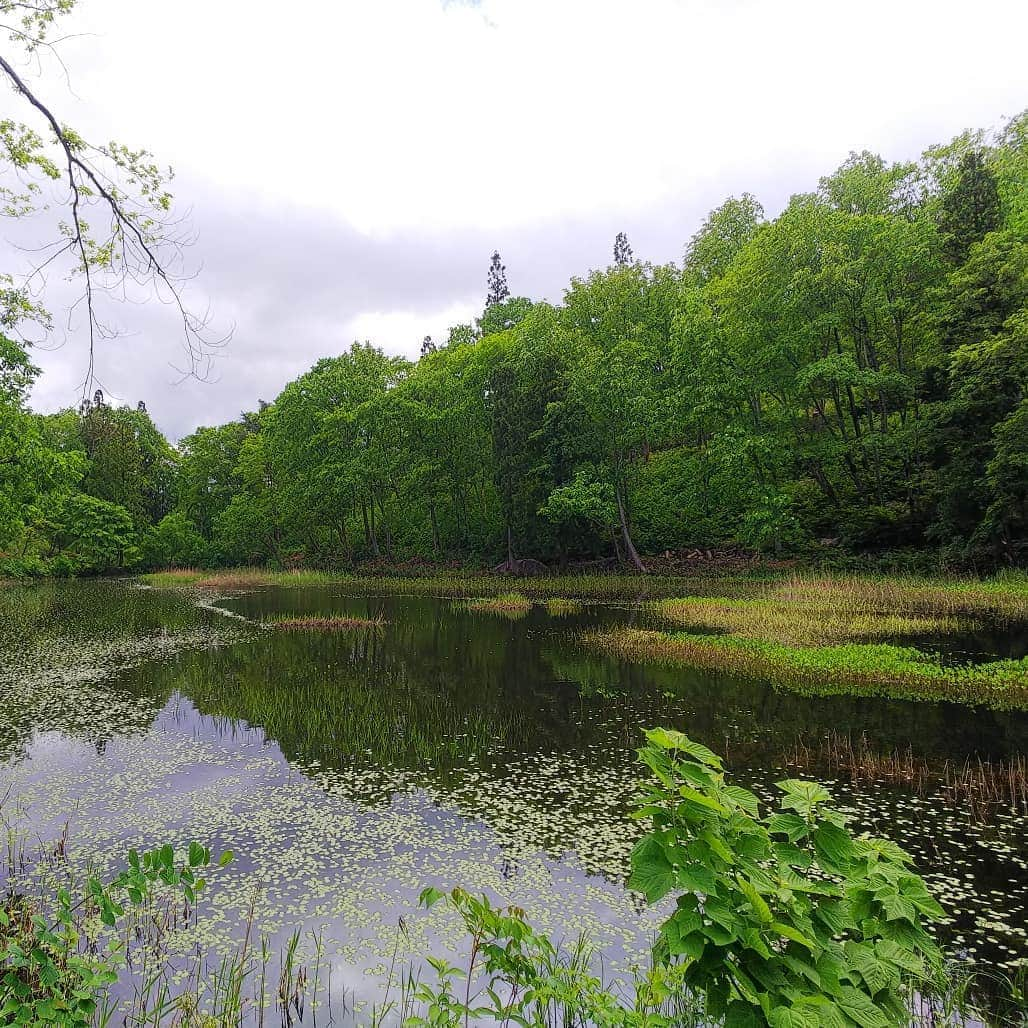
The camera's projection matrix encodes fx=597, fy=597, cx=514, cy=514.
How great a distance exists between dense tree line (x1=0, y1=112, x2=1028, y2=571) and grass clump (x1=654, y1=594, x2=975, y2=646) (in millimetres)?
9479

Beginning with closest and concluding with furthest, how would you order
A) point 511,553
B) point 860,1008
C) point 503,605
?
point 860,1008
point 503,605
point 511,553

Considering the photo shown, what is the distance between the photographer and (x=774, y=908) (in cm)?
271

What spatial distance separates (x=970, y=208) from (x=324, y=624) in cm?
3769

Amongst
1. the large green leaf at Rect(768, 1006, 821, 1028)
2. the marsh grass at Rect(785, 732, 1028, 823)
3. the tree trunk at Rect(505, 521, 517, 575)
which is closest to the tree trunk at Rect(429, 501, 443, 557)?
the tree trunk at Rect(505, 521, 517, 575)

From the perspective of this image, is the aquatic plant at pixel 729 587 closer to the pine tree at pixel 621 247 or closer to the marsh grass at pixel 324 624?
the marsh grass at pixel 324 624

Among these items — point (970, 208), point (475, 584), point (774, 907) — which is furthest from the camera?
point (475, 584)

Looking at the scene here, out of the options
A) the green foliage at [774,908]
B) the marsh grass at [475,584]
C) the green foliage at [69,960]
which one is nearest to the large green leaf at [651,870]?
the green foliage at [774,908]

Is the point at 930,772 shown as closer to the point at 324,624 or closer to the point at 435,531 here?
the point at 324,624

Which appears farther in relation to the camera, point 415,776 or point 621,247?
point 621,247

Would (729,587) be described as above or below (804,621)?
above

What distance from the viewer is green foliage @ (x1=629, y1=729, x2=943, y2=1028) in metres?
2.42

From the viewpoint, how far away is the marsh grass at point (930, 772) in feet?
26.1

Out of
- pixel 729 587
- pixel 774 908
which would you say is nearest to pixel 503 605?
pixel 729 587

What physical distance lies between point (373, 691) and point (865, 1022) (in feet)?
43.9
